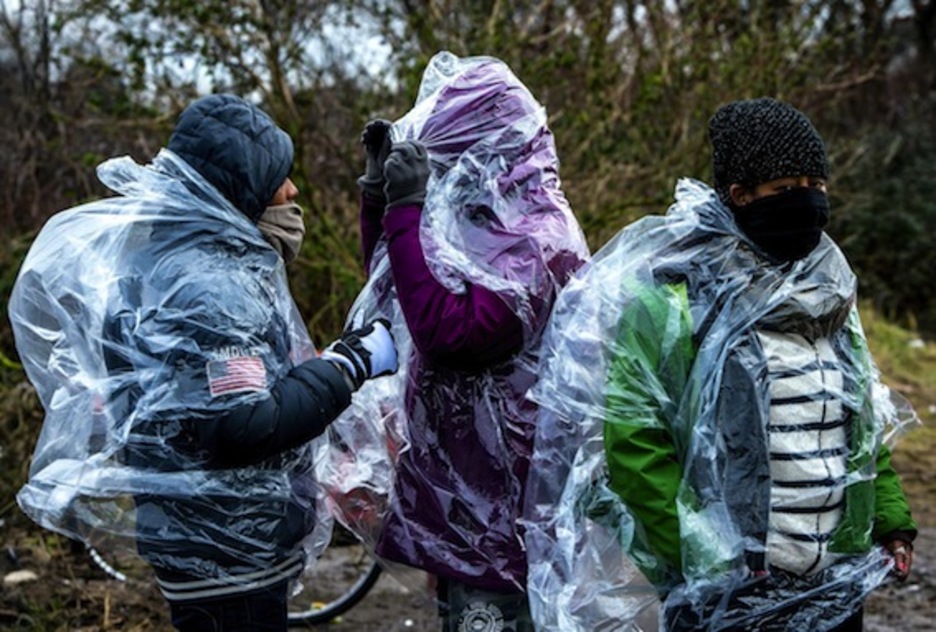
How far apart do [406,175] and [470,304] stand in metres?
0.28

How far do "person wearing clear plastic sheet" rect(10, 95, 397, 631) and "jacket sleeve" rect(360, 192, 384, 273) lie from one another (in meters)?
0.18

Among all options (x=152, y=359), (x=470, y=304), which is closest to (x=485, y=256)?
(x=470, y=304)

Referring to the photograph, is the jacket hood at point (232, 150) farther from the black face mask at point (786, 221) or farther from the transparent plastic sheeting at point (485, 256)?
the black face mask at point (786, 221)

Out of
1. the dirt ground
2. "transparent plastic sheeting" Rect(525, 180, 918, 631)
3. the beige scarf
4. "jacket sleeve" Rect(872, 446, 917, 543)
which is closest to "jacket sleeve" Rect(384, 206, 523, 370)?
"transparent plastic sheeting" Rect(525, 180, 918, 631)

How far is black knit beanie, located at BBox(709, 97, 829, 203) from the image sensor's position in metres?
2.06

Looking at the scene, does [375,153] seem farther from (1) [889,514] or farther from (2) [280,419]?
(1) [889,514]

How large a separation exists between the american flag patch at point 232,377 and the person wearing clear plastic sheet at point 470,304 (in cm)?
32

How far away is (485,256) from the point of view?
2.25 metres

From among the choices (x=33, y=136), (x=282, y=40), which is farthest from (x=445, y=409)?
(x=33, y=136)

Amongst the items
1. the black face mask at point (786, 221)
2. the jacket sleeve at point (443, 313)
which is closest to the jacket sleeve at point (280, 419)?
the jacket sleeve at point (443, 313)

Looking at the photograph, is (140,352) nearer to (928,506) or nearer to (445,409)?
(445,409)

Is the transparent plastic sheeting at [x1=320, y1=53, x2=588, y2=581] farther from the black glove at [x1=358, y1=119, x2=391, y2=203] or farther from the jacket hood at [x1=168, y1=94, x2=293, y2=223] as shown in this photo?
the jacket hood at [x1=168, y1=94, x2=293, y2=223]

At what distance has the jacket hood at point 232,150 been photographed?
2252 mm

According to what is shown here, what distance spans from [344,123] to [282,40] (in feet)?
1.84
